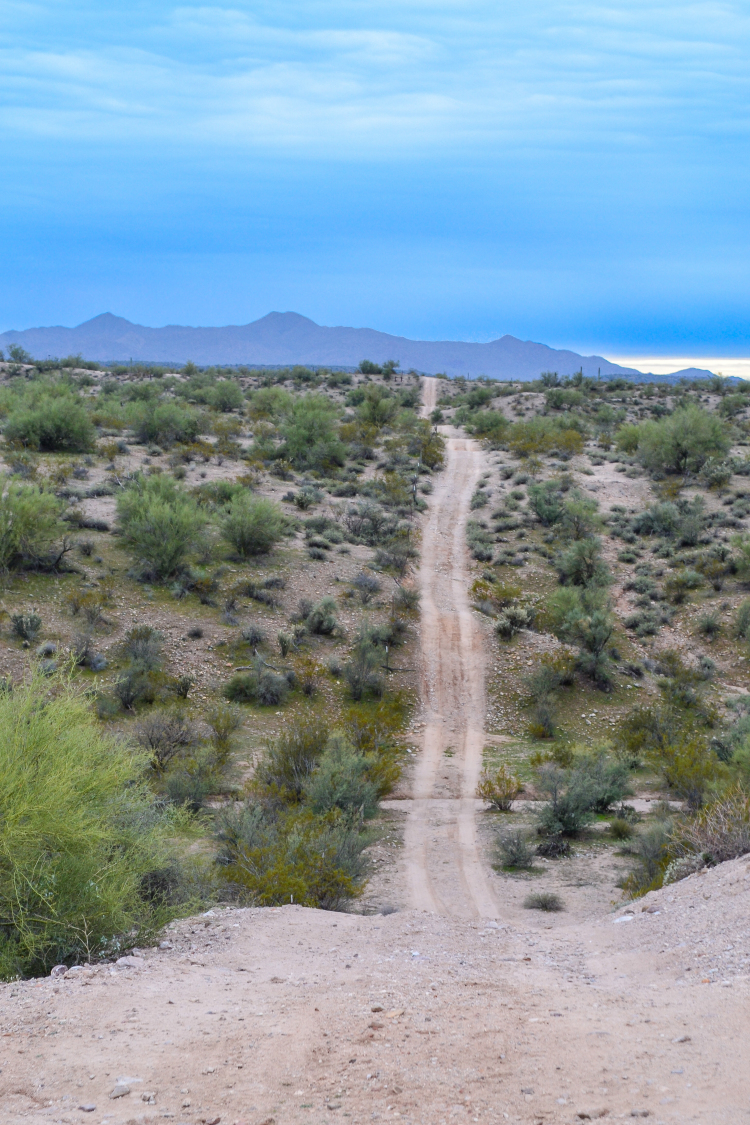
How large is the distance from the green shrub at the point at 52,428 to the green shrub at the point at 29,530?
38.3ft

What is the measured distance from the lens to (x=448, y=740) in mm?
20344

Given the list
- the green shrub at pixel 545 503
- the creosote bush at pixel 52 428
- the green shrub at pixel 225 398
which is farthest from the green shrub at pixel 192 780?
the green shrub at pixel 225 398

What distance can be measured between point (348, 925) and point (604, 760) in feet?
30.3

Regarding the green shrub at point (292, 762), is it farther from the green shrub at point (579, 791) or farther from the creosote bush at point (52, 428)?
the creosote bush at point (52, 428)

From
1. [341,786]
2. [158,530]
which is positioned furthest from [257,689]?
[158,530]

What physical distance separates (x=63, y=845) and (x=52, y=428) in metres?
31.9

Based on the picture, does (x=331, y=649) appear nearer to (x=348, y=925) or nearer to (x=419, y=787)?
(x=419, y=787)

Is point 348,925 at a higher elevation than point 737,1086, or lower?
lower

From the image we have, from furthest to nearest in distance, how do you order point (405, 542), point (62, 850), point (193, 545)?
point (405, 542) → point (193, 545) → point (62, 850)

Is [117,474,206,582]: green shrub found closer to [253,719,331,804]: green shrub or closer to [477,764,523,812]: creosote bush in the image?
[253,719,331,804]: green shrub

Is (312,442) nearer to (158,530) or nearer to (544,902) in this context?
(158,530)

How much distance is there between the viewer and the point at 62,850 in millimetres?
7270

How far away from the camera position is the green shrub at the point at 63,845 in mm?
6871

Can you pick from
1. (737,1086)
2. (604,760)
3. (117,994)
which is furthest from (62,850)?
(604,760)
